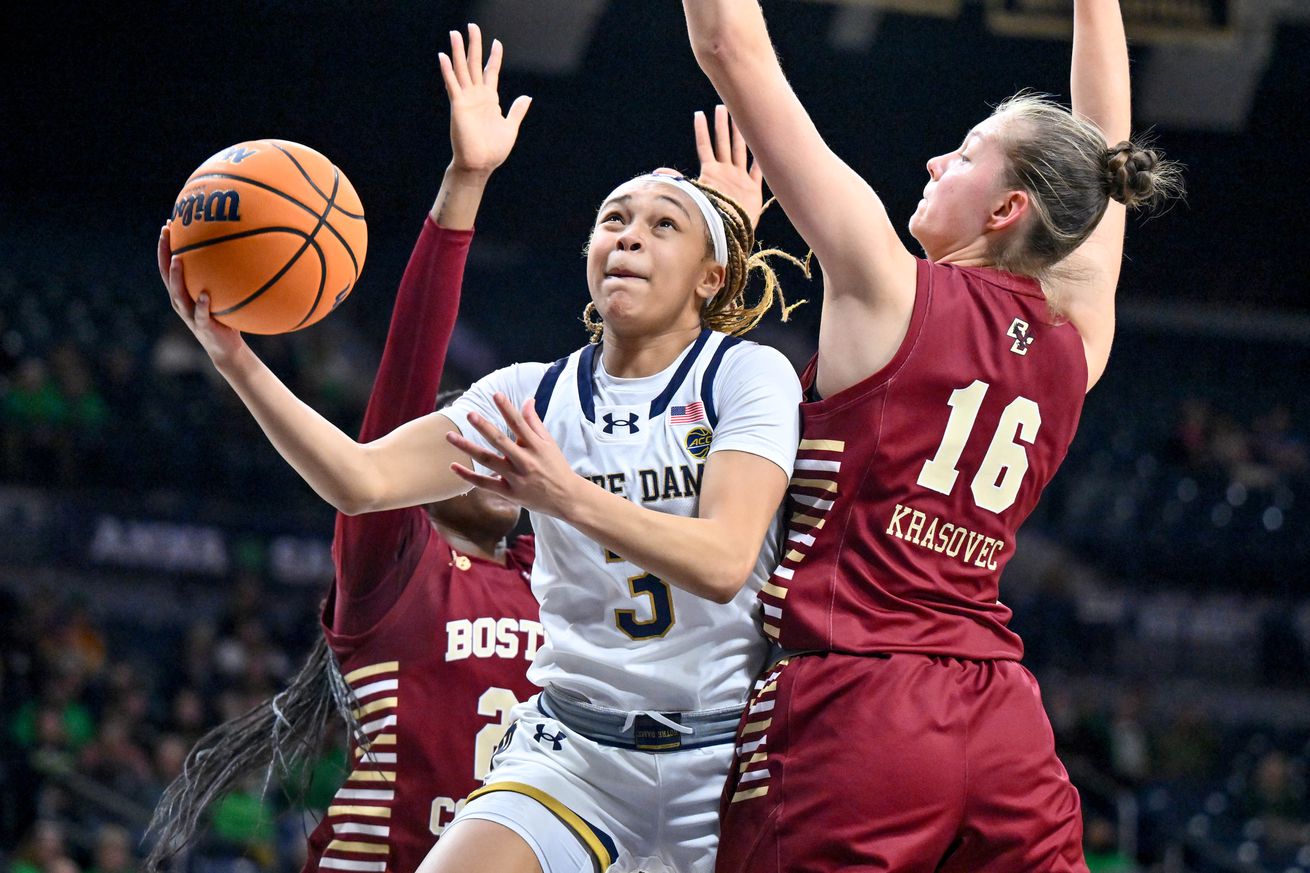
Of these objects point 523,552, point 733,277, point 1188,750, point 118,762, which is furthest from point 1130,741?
point 733,277

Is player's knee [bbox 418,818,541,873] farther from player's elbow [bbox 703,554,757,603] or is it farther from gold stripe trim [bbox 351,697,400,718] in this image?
gold stripe trim [bbox 351,697,400,718]

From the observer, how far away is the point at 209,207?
2.53m

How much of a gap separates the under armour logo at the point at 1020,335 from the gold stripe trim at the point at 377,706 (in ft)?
5.53

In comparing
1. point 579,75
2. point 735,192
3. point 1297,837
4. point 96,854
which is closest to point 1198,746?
point 1297,837

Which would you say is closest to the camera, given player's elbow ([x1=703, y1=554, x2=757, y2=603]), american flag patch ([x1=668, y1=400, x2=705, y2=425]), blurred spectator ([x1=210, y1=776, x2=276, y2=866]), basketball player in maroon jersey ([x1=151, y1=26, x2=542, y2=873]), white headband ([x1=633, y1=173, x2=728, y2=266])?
player's elbow ([x1=703, y1=554, x2=757, y2=603])

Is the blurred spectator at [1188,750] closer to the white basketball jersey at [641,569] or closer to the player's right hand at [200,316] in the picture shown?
the white basketball jersey at [641,569]

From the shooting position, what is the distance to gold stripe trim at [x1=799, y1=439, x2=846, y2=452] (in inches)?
100

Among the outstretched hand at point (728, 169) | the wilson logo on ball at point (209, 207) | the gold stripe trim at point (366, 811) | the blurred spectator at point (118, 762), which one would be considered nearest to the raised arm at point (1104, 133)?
the outstretched hand at point (728, 169)

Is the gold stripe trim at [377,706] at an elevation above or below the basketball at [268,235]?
below

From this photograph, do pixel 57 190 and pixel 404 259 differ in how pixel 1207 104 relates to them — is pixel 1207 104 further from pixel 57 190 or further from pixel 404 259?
pixel 57 190

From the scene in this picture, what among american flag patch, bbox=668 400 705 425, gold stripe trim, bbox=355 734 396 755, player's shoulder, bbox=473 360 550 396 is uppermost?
player's shoulder, bbox=473 360 550 396

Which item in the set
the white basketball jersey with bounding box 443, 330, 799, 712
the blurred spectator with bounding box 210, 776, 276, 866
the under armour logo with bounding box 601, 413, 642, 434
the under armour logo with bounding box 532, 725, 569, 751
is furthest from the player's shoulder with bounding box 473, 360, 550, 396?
the blurred spectator with bounding box 210, 776, 276, 866

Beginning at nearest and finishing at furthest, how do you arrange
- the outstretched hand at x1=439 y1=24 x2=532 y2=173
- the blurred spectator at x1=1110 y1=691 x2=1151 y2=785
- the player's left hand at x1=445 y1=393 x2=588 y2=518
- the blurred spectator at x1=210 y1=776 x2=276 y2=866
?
the player's left hand at x1=445 y1=393 x2=588 y2=518, the outstretched hand at x1=439 y1=24 x2=532 y2=173, the blurred spectator at x1=210 y1=776 x2=276 y2=866, the blurred spectator at x1=1110 y1=691 x2=1151 y2=785

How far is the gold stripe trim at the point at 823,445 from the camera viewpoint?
8.34 ft
